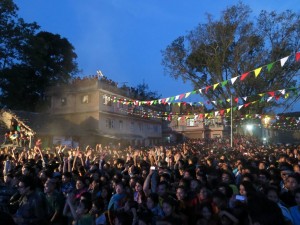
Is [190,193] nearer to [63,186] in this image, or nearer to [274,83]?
[63,186]

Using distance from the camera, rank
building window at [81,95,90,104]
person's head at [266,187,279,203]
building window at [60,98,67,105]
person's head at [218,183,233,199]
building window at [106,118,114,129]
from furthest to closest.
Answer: building window at [60,98,67,105] < building window at [106,118,114,129] < building window at [81,95,90,104] < person's head at [218,183,233,199] < person's head at [266,187,279,203]

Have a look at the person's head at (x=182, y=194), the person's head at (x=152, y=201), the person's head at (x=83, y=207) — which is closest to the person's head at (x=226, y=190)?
the person's head at (x=182, y=194)

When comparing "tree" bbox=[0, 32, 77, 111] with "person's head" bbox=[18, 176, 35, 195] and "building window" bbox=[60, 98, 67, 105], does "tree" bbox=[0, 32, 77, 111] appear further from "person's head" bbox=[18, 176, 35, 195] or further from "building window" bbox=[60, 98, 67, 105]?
"person's head" bbox=[18, 176, 35, 195]

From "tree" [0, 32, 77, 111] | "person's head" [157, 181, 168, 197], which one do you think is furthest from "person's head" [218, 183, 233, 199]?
"tree" [0, 32, 77, 111]

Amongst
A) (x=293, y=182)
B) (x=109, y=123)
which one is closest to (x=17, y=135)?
(x=109, y=123)

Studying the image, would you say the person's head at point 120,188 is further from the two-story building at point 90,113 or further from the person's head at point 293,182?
the two-story building at point 90,113

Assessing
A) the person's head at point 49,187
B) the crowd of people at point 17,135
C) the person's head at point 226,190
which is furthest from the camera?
the crowd of people at point 17,135

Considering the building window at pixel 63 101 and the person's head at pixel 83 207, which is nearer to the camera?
the person's head at pixel 83 207

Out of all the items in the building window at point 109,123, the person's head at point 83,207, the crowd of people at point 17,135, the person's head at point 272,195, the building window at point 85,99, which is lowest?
the person's head at point 83,207

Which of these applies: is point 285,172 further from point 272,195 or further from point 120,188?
point 120,188

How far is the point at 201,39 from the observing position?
87.4 feet

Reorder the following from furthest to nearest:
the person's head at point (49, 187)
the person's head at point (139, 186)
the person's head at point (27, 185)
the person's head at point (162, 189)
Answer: the person's head at point (139, 186) → the person's head at point (49, 187) → the person's head at point (162, 189) → the person's head at point (27, 185)

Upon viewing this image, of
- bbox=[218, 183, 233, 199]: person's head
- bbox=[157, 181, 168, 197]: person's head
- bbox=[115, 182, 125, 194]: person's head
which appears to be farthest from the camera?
bbox=[115, 182, 125, 194]: person's head

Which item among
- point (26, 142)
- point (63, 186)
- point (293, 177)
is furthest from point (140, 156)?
point (26, 142)
